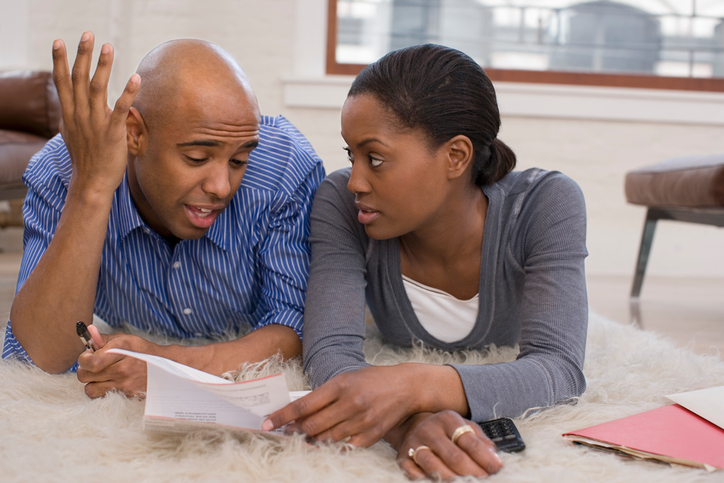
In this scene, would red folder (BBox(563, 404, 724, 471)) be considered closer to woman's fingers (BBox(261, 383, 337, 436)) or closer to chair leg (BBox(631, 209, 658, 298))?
woman's fingers (BBox(261, 383, 337, 436))

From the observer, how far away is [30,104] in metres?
2.52

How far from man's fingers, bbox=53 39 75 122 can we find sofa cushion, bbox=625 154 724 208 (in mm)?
2138

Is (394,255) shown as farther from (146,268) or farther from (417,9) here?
(417,9)

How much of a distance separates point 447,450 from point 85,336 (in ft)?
2.09

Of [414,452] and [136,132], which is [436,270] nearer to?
[414,452]

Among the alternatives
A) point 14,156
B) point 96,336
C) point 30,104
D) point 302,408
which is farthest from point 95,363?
point 30,104

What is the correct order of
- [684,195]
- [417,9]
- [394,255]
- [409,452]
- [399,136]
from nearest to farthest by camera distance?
[409,452]
[399,136]
[394,255]
[684,195]
[417,9]

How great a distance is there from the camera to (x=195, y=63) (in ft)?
4.41

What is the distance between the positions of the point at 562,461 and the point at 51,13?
3631 mm

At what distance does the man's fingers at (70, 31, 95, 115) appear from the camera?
3.89 ft

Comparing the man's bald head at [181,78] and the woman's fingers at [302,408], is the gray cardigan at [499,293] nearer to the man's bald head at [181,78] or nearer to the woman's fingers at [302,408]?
the woman's fingers at [302,408]

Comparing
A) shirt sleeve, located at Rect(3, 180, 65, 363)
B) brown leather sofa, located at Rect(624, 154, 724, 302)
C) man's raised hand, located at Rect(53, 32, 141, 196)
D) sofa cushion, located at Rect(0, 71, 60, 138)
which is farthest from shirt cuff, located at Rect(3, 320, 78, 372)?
brown leather sofa, located at Rect(624, 154, 724, 302)

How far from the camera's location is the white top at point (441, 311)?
1.51 m

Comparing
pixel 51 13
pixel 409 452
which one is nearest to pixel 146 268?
pixel 409 452
